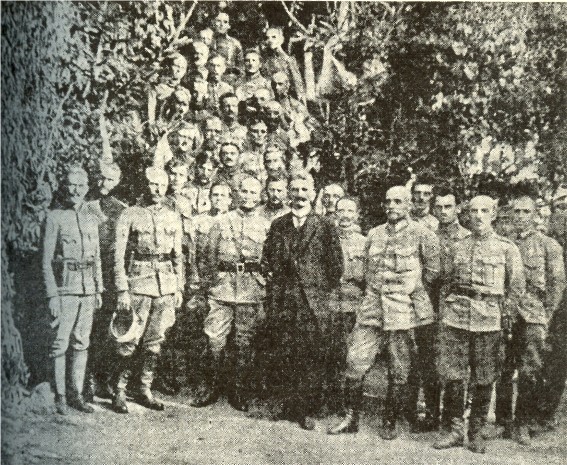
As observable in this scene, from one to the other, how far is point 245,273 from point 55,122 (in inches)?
73.2

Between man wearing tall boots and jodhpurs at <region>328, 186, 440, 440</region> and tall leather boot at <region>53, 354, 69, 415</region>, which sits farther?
tall leather boot at <region>53, 354, 69, 415</region>

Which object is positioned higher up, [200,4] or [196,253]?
[200,4]

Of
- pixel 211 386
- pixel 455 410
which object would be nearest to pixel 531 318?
pixel 455 410

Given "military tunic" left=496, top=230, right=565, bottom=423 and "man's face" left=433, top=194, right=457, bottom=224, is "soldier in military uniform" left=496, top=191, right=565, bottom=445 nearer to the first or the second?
"military tunic" left=496, top=230, right=565, bottom=423

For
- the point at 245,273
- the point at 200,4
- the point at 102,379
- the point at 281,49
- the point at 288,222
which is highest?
the point at 200,4

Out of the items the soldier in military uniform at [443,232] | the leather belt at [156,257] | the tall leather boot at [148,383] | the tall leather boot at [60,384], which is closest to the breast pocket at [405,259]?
the soldier in military uniform at [443,232]

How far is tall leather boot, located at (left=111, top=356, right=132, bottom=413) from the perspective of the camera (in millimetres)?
4957

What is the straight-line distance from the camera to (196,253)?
4.95m

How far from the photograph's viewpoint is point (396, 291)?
4.84 m

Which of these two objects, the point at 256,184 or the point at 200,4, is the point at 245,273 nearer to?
the point at 256,184

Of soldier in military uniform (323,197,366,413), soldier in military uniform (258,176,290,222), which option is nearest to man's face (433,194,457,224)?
soldier in military uniform (323,197,366,413)

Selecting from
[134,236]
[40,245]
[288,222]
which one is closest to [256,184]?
[288,222]

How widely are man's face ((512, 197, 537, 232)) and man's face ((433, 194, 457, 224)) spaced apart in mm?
452

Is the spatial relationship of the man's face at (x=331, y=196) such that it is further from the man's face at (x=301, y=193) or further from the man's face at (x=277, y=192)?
the man's face at (x=277, y=192)
